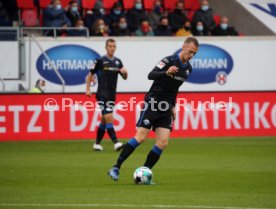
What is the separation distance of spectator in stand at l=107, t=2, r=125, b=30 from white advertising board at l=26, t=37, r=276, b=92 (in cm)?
106

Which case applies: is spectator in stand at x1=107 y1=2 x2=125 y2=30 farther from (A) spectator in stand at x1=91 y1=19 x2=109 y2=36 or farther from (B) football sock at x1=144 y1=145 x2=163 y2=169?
(B) football sock at x1=144 y1=145 x2=163 y2=169

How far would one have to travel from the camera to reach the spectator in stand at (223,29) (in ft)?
98.3

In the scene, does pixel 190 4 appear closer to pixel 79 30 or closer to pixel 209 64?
pixel 209 64

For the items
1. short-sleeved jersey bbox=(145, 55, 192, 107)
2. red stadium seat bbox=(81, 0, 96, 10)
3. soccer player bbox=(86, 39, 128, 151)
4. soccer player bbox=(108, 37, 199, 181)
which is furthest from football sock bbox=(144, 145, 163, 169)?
red stadium seat bbox=(81, 0, 96, 10)

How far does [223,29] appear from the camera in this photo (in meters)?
30.0

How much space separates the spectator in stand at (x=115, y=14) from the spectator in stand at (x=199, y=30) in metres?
2.71

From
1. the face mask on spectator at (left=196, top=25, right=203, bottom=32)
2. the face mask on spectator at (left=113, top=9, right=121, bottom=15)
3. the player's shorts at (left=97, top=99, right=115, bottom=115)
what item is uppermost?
the face mask on spectator at (left=113, top=9, right=121, bottom=15)

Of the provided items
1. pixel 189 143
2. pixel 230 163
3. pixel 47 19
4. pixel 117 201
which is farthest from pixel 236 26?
pixel 117 201

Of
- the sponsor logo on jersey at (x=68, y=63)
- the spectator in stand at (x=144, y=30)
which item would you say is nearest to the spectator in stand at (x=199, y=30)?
the spectator in stand at (x=144, y=30)

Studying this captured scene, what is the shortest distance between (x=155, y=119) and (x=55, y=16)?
15.4 m

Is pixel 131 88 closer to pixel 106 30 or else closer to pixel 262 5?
pixel 106 30

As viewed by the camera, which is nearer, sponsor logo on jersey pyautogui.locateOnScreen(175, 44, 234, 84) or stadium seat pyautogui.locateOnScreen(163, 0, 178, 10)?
sponsor logo on jersey pyautogui.locateOnScreen(175, 44, 234, 84)

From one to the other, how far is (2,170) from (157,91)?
11.7ft

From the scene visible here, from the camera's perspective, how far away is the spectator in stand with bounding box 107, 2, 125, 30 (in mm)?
29109
